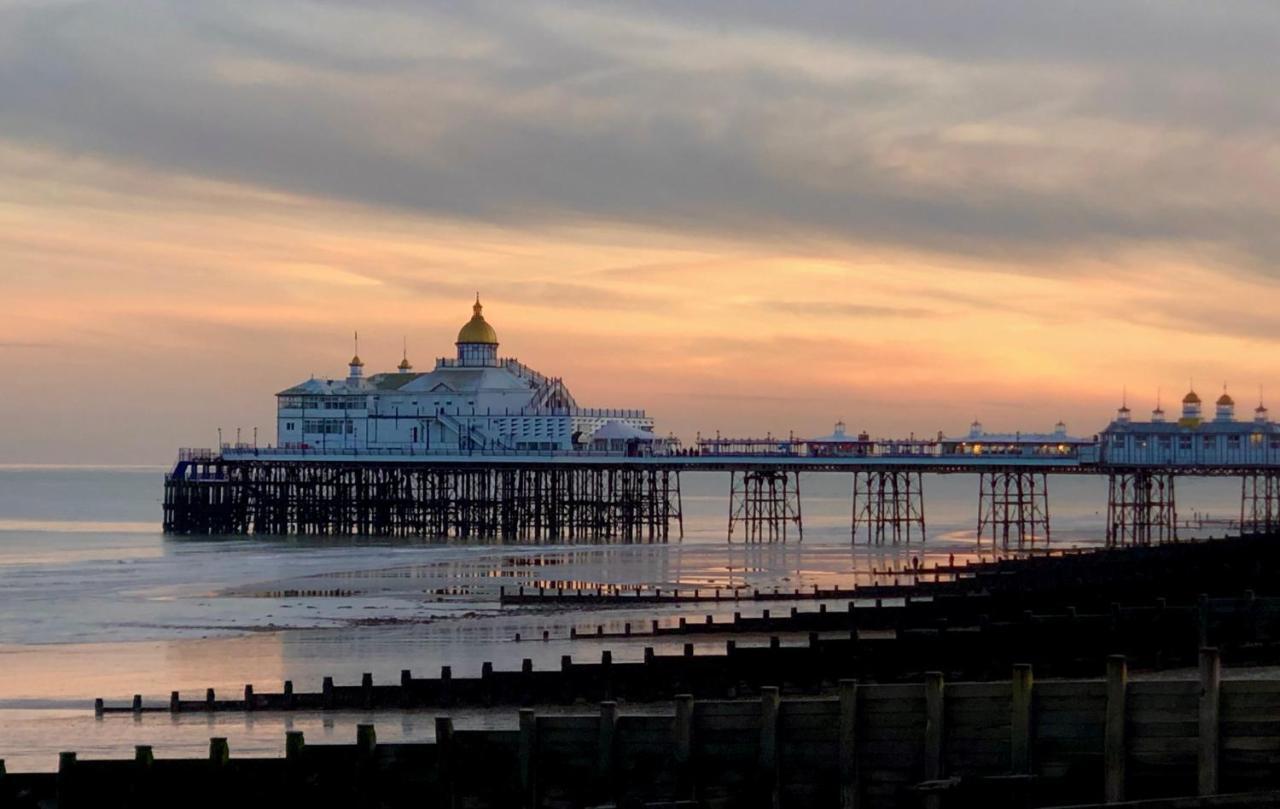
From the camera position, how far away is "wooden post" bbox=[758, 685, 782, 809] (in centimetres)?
1458

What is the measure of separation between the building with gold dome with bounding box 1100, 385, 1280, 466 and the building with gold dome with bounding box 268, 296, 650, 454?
22098 mm

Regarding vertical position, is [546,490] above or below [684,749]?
below

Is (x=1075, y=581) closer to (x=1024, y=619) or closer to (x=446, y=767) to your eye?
(x=1024, y=619)

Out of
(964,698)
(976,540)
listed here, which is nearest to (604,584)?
(976,540)

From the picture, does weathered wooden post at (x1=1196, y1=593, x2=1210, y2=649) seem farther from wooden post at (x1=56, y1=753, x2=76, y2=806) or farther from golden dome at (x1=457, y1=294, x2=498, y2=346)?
golden dome at (x1=457, y1=294, x2=498, y2=346)

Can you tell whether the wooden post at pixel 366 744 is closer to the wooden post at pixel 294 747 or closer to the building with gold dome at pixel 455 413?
the wooden post at pixel 294 747

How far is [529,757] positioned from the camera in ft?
48.9

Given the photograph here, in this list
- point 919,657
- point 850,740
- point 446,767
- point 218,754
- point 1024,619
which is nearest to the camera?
point 850,740

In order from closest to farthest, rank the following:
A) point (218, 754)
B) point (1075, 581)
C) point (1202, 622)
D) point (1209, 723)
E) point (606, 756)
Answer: point (1209, 723)
point (606, 756)
point (218, 754)
point (1202, 622)
point (1075, 581)

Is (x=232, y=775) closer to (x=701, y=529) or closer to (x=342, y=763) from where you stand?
(x=342, y=763)

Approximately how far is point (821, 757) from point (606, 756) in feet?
5.18

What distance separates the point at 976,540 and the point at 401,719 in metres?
66.9

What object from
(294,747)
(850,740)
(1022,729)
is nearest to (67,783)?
(294,747)

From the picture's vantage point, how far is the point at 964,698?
14320 millimetres
